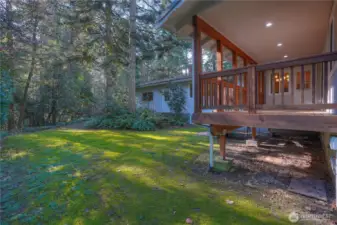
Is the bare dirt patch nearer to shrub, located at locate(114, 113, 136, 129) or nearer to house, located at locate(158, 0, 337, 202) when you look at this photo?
house, located at locate(158, 0, 337, 202)

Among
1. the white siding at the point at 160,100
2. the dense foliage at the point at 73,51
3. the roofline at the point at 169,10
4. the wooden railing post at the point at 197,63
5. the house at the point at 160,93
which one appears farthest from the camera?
the white siding at the point at 160,100

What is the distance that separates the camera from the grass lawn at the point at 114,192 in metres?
2.79

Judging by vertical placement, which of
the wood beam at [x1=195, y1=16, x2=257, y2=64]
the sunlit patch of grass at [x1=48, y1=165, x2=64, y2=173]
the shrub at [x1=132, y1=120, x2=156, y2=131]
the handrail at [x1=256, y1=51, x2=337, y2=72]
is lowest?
the sunlit patch of grass at [x1=48, y1=165, x2=64, y2=173]

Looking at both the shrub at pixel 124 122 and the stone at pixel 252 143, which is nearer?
the stone at pixel 252 143

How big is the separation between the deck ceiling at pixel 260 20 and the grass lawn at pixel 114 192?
361 centimetres

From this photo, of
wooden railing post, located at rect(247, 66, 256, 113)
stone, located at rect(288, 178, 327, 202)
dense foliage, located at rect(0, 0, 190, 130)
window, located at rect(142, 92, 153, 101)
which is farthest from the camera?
window, located at rect(142, 92, 153, 101)

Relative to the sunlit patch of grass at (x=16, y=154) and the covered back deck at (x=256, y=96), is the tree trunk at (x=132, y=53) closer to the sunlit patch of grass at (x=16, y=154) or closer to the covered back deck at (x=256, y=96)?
the covered back deck at (x=256, y=96)

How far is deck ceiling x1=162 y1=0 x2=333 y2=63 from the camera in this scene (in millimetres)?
4121

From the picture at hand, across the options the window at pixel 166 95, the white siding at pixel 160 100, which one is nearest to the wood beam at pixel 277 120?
the white siding at pixel 160 100

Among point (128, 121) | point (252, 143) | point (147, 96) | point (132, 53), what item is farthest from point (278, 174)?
point (147, 96)

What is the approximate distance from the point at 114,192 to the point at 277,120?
308 cm

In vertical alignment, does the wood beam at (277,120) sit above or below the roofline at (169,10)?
below

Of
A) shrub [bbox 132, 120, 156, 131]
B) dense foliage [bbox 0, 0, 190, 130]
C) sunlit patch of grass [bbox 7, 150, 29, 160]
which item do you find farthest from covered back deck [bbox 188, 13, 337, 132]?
dense foliage [bbox 0, 0, 190, 130]

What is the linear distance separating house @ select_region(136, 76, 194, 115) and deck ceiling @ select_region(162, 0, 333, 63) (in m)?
8.29
